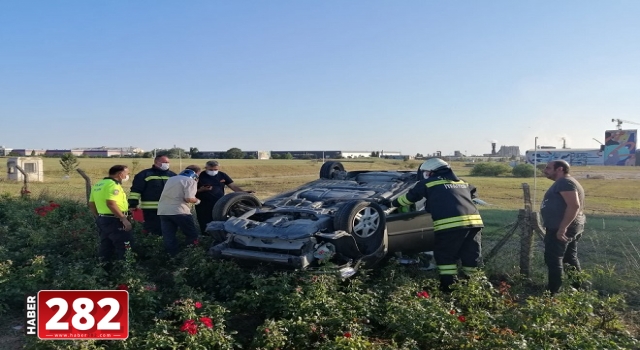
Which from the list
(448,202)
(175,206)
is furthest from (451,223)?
(175,206)

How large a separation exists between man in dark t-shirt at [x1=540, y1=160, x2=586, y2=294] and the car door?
1.41 m

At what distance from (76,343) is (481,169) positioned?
1541 inches

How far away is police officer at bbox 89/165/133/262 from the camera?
19.9ft

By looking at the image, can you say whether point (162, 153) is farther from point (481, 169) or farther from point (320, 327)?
point (481, 169)

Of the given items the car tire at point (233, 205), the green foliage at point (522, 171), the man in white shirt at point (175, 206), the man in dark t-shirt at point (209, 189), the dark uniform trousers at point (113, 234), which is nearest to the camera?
the dark uniform trousers at point (113, 234)

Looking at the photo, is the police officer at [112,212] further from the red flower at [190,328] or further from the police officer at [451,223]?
the police officer at [451,223]

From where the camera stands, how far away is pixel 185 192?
21.7 ft

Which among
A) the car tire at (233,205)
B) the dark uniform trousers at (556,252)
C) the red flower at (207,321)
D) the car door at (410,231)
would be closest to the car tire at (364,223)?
the car door at (410,231)

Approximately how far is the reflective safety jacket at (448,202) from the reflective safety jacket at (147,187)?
389cm

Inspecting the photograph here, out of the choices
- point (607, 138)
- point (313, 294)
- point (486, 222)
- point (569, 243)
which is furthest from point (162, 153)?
point (607, 138)

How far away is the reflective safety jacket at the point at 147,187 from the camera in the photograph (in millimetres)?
7469

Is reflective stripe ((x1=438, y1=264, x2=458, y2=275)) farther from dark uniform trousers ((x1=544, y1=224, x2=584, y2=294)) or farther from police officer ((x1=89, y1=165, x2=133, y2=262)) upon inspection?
police officer ((x1=89, y1=165, x2=133, y2=262))

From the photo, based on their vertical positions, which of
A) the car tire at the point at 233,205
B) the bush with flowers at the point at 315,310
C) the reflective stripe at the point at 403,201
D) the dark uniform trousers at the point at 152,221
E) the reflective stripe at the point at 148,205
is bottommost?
the bush with flowers at the point at 315,310

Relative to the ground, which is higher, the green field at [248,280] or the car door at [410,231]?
the car door at [410,231]
